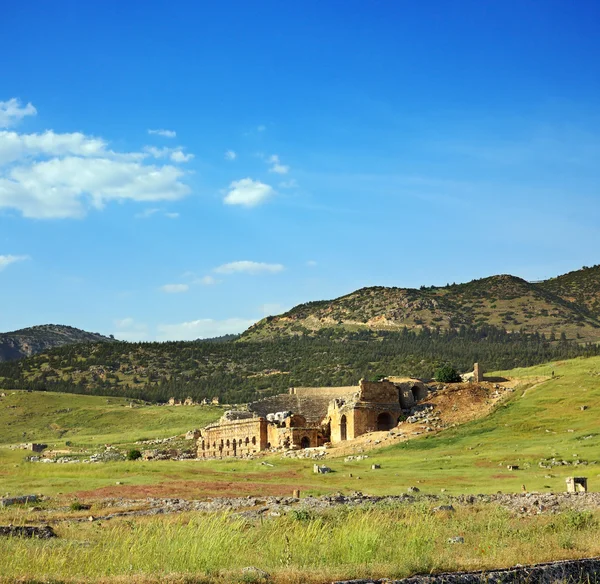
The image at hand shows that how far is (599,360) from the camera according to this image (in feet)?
255

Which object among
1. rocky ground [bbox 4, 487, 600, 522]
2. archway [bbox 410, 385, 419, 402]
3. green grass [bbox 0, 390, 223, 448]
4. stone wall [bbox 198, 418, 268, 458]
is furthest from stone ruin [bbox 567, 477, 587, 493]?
green grass [bbox 0, 390, 223, 448]

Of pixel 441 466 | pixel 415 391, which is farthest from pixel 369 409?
pixel 441 466

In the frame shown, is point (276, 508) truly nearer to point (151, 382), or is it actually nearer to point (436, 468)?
point (436, 468)

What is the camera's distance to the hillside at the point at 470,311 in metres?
165


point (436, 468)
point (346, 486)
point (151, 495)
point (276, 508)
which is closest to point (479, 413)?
point (436, 468)

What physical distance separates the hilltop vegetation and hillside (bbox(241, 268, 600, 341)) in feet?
27.1

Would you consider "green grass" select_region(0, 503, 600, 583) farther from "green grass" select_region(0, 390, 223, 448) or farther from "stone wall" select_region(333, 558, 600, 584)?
"green grass" select_region(0, 390, 223, 448)

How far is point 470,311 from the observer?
180 m

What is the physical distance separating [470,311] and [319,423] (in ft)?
376

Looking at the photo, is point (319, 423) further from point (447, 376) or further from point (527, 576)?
point (527, 576)

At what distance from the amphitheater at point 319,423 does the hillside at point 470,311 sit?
92021mm

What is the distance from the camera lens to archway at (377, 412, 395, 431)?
66.8 m

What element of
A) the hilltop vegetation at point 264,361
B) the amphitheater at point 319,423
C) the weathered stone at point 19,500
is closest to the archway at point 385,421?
the amphitheater at point 319,423

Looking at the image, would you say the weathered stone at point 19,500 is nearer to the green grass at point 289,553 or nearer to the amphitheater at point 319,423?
the green grass at point 289,553
